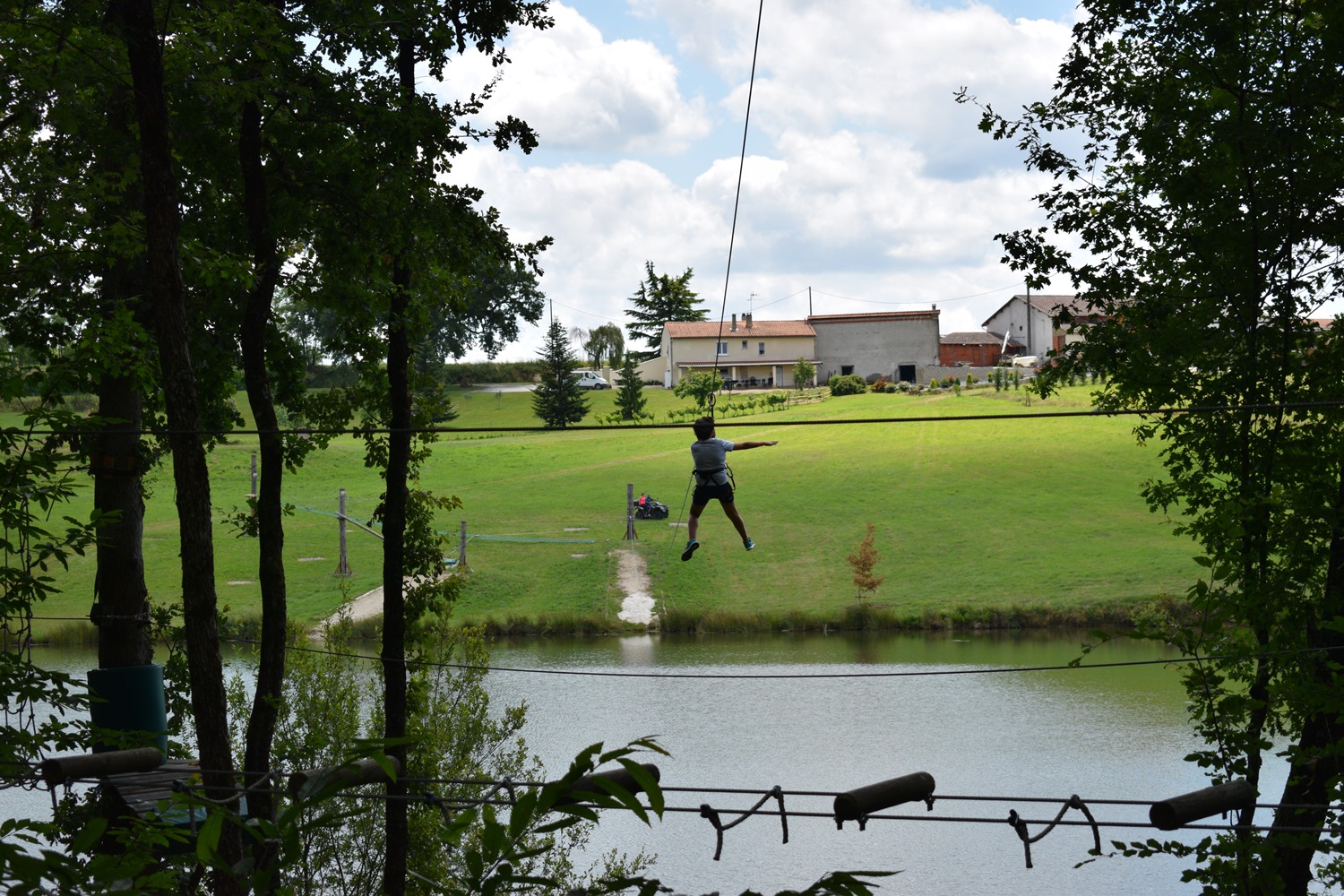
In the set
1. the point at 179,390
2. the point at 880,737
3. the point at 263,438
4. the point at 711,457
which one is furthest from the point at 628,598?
the point at 179,390

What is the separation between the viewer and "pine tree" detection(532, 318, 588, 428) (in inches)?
2179

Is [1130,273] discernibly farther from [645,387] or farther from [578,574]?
[645,387]

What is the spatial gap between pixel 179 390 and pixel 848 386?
5042 centimetres

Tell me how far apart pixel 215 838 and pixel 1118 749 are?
1866cm

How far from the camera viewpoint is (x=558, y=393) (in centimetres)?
5588

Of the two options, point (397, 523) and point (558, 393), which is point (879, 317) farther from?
point (397, 523)

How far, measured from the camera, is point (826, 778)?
1755 centimetres

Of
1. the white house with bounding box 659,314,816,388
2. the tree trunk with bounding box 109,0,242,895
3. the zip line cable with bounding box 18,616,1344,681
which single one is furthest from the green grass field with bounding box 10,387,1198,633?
the white house with bounding box 659,314,816,388

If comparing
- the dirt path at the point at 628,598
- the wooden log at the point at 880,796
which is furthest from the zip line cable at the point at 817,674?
the dirt path at the point at 628,598

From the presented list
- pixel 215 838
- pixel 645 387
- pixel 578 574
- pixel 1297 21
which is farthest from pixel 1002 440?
pixel 215 838

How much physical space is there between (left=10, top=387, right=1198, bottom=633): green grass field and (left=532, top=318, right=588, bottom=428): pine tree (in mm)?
5645

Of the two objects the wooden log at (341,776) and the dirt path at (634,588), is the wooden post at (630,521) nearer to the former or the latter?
the dirt path at (634,588)

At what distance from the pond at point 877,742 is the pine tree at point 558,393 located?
28.5 meters

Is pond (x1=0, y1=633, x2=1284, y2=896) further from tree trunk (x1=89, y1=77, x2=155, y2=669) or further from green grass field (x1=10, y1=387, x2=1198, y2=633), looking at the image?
tree trunk (x1=89, y1=77, x2=155, y2=669)
